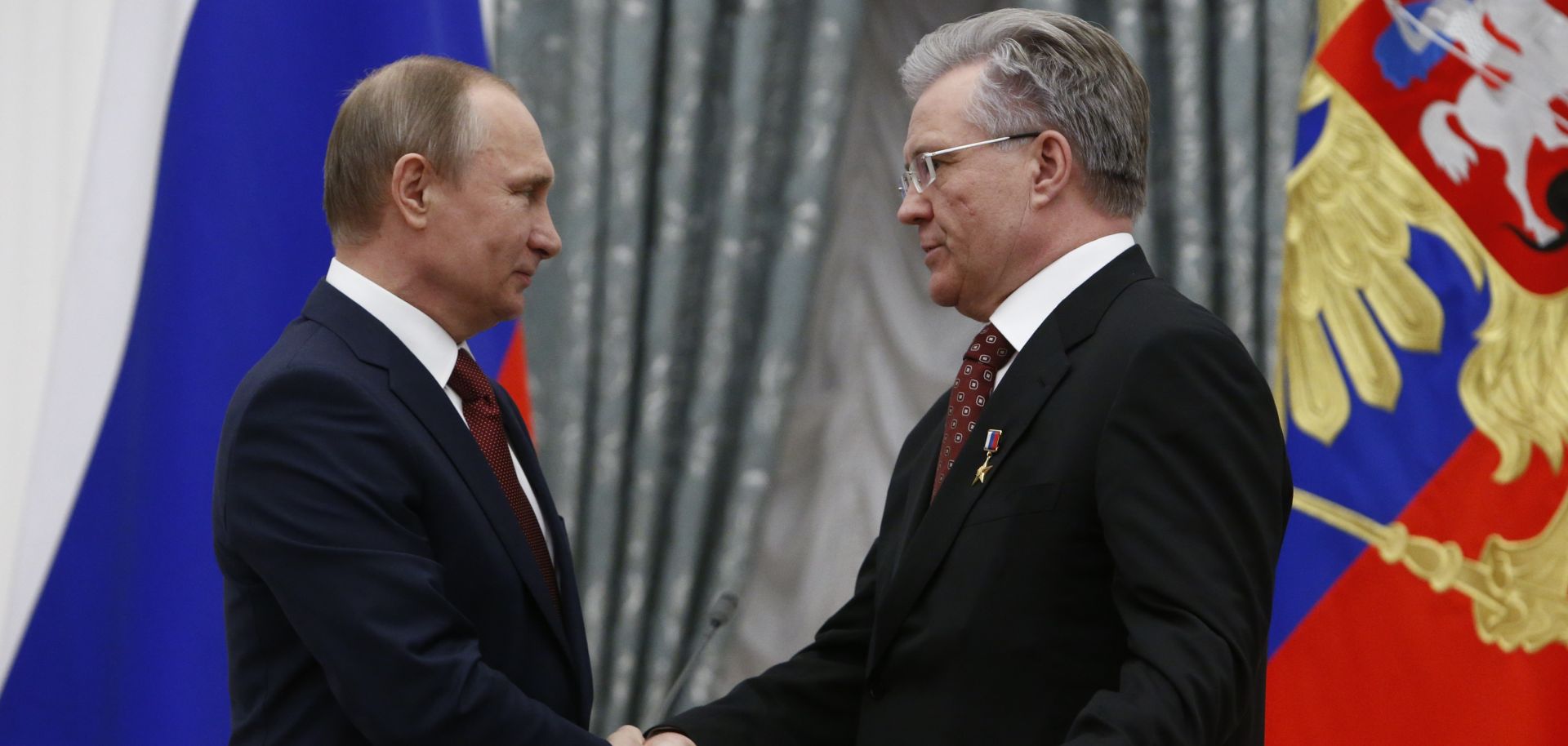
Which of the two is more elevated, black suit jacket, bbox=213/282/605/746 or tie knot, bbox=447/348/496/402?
tie knot, bbox=447/348/496/402

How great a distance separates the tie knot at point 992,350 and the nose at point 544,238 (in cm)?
57

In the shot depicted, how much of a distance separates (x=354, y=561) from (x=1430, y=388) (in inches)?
89.5

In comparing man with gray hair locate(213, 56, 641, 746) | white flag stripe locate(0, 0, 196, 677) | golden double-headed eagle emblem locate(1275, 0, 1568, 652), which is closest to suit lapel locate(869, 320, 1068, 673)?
man with gray hair locate(213, 56, 641, 746)

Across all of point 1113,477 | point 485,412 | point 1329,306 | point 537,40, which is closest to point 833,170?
point 537,40

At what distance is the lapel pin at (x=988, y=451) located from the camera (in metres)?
1.70

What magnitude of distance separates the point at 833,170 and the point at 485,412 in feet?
4.67

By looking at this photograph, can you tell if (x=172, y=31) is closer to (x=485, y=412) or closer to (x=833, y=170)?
(x=833, y=170)

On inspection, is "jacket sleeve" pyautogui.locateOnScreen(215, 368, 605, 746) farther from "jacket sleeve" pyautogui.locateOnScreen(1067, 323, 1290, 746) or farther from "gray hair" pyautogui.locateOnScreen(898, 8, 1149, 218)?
"gray hair" pyautogui.locateOnScreen(898, 8, 1149, 218)

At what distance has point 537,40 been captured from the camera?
321 centimetres

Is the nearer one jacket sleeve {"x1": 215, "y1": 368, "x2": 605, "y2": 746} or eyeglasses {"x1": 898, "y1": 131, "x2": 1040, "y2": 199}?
jacket sleeve {"x1": 215, "y1": 368, "x2": 605, "y2": 746}

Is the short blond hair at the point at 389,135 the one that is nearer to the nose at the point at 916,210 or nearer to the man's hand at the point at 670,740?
the nose at the point at 916,210

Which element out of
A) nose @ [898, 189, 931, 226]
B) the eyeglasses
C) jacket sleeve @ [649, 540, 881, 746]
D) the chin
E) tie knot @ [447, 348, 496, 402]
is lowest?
jacket sleeve @ [649, 540, 881, 746]

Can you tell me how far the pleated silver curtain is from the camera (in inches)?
123

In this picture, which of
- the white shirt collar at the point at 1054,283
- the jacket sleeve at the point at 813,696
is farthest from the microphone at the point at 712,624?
the white shirt collar at the point at 1054,283
